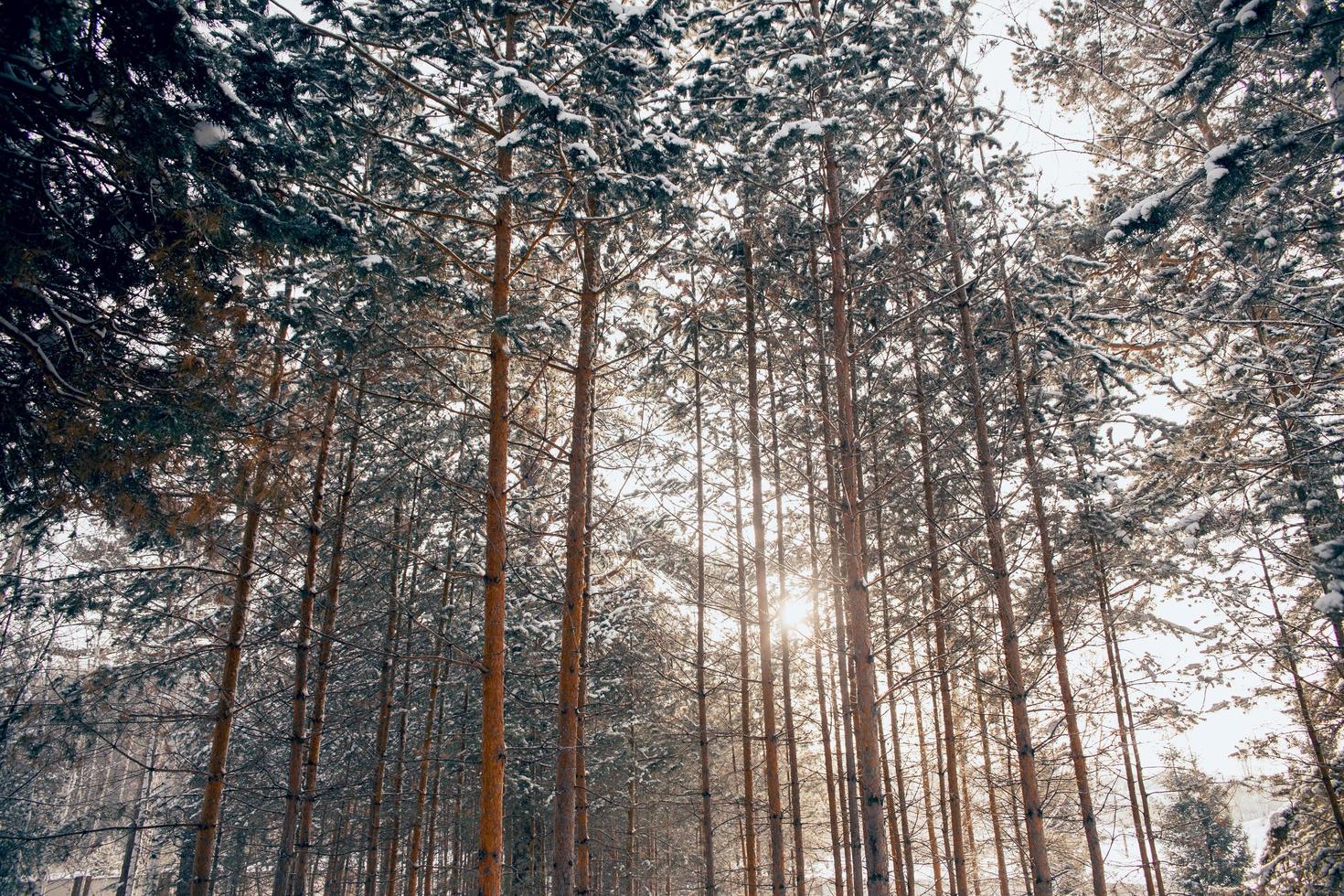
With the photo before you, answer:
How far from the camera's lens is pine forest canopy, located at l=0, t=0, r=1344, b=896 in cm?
507

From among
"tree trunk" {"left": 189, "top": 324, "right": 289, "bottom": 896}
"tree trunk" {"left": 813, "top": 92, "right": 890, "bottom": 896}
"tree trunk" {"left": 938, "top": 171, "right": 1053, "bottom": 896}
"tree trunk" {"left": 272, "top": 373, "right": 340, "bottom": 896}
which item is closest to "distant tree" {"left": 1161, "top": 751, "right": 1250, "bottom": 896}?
"tree trunk" {"left": 938, "top": 171, "right": 1053, "bottom": 896}

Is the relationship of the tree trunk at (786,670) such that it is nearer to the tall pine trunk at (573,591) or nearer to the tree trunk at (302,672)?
the tall pine trunk at (573,591)

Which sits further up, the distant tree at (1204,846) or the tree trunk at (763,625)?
the tree trunk at (763,625)

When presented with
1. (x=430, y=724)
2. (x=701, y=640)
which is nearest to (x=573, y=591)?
(x=701, y=640)

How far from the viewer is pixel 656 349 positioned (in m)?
10.5

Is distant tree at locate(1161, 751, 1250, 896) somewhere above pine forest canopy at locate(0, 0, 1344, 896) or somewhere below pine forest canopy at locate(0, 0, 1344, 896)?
below

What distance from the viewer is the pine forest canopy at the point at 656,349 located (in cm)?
507

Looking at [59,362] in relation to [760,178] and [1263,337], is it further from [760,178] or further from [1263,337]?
[1263,337]

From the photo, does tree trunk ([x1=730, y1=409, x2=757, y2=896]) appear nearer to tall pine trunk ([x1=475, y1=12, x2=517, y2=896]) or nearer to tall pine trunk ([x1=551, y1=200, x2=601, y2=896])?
tall pine trunk ([x1=551, y1=200, x2=601, y2=896])

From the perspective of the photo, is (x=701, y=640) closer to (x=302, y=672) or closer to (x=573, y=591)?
(x=573, y=591)

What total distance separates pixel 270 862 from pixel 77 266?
2560 cm

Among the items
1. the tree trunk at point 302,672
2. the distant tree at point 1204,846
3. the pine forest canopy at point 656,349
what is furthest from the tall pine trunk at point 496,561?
the distant tree at point 1204,846

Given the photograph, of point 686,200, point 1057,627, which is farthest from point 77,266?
point 1057,627

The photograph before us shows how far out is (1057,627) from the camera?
31.9 feet
